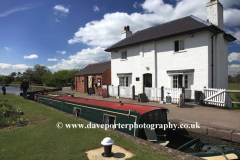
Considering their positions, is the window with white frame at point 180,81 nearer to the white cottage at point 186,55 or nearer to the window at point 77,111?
the white cottage at point 186,55

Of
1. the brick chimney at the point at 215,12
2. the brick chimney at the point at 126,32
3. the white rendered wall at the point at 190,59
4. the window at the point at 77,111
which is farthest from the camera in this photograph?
the brick chimney at the point at 126,32

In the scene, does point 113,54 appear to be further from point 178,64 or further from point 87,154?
point 87,154

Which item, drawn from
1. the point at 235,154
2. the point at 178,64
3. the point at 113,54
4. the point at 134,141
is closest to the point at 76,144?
the point at 134,141

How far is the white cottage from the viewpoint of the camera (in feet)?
33.9

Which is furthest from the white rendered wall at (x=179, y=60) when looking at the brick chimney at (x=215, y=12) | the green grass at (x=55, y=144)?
the green grass at (x=55, y=144)

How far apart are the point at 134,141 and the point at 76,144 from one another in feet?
4.90

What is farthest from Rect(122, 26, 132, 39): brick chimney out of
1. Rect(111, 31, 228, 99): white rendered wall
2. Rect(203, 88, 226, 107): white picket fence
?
Rect(203, 88, 226, 107): white picket fence

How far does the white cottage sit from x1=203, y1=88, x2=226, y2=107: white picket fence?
0.65 meters

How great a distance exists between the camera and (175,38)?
38.4 ft

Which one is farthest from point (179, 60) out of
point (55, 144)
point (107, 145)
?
point (55, 144)

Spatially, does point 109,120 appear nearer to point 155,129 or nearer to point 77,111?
point 155,129

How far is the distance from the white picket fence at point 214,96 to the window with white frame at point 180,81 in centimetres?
150

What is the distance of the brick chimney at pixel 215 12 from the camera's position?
1095 cm

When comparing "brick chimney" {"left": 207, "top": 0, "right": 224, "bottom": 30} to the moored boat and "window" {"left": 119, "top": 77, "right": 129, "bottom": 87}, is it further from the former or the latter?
the moored boat
